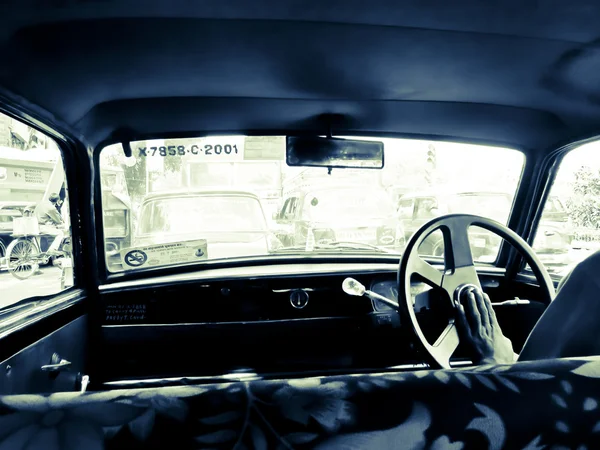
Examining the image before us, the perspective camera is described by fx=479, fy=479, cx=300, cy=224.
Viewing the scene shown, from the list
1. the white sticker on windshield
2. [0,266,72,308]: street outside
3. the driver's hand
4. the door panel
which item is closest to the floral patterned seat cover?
the driver's hand

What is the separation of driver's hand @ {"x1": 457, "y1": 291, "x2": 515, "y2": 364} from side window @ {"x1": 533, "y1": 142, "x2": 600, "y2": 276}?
90 centimetres

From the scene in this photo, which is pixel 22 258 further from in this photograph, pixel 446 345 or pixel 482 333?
pixel 482 333

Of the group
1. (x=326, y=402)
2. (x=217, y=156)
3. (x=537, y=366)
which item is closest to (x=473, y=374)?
(x=537, y=366)

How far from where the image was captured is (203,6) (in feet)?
5.69

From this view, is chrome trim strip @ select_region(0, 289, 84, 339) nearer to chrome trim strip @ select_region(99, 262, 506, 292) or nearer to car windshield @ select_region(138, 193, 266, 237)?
chrome trim strip @ select_region(99, 262, 506, 292)

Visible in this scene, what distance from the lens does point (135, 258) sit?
3186 millimetres

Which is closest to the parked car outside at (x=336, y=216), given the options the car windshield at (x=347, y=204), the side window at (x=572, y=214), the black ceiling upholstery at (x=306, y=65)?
the car windshield at (x=347, y=204)

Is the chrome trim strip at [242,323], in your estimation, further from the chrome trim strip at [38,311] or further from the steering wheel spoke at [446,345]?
the steering wheel spoke at [446,345]

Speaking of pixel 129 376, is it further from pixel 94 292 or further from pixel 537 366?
pixel 537 366

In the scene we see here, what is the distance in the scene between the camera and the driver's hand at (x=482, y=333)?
1972mm

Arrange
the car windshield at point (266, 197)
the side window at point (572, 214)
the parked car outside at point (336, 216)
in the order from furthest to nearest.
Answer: the parked car outside at point (336, 216), the car windshield at point (266, 197), the side window at point (572, 214)

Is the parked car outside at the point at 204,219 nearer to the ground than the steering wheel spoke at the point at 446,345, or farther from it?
farther from it

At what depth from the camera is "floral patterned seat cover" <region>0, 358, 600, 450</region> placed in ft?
2.57

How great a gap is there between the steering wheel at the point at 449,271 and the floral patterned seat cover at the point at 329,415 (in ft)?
3.87
